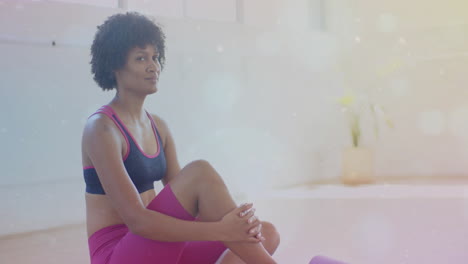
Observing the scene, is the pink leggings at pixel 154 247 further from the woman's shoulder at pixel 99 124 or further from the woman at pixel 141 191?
the woman's shoulder at pixel 99 124

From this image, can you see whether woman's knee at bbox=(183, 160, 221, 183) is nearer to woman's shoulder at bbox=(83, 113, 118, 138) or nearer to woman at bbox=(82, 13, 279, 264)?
woman at bbox=(82, 13, 279, 264)

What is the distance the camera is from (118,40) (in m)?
1.48

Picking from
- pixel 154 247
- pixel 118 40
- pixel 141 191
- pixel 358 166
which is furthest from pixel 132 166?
pixel 358 166

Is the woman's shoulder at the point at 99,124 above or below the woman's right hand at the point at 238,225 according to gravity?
above

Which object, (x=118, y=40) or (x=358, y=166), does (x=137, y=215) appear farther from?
(x=358, y=166)

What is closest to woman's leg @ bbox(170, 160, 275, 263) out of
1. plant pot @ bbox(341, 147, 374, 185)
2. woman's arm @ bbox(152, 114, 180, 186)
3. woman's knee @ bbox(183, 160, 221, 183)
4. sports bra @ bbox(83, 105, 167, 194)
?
woman's knee @ bbox(183, 160, 221, 183)

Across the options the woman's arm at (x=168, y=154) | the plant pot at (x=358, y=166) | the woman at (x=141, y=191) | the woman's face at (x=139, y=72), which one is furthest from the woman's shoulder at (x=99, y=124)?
the plant pot at (x=358, y=166)

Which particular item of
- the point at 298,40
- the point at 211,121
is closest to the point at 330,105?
the point at 298,40

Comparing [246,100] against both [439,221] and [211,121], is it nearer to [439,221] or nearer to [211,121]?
[211,121]

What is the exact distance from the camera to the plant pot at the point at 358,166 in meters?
3.10

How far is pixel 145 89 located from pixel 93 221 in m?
0.36

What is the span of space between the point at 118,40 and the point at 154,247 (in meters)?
0.53

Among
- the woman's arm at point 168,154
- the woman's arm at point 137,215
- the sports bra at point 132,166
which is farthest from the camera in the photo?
the woman's arm at point 168,154

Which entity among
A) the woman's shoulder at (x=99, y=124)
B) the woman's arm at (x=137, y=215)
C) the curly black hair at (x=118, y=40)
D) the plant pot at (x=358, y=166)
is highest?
the curly black hair at (x=118, y=40)
